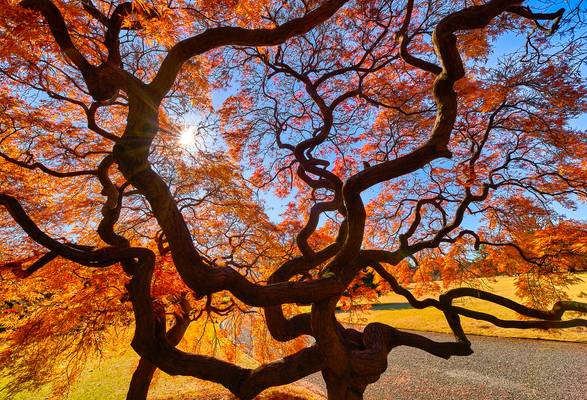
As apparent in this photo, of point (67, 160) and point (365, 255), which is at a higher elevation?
point (67, 160)

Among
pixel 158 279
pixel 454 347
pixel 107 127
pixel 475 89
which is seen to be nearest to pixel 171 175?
pixel 107 127

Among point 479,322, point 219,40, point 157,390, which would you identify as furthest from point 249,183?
point 479,322

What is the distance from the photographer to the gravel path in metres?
7.98

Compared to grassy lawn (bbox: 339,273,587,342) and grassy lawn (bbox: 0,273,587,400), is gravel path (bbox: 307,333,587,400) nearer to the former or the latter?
grassy lawn (bbox: 339,273,587,342)

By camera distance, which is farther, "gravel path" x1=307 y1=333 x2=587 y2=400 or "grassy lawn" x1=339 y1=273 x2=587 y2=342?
"grassy lawn" x1=339 y1=273 x2=587 y2=342

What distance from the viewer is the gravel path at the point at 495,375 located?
7975mm

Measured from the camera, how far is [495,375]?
30.1 ft

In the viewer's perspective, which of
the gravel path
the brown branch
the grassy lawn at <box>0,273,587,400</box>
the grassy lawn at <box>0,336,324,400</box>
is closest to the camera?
the brown branch

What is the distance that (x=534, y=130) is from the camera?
495 centimetres

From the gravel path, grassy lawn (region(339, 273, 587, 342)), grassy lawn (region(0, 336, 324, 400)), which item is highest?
grassy lawn (region(339, 273, 587, 342))

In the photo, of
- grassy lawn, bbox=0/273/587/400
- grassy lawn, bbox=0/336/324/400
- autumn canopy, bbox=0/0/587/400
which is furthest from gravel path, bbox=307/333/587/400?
autumn canopy, bbox=0/0/587/400

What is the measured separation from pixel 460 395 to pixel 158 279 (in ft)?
29.0

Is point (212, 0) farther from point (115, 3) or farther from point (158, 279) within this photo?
point (158, 279)

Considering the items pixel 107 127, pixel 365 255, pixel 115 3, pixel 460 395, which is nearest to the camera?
pixel 115 3
